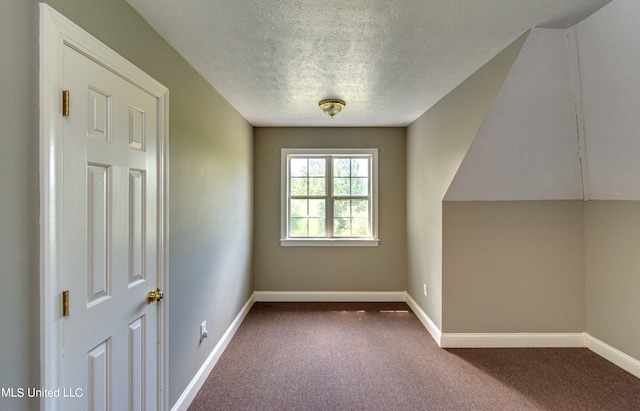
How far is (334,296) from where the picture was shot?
3.87 metres

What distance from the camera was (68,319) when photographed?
41.3 inches

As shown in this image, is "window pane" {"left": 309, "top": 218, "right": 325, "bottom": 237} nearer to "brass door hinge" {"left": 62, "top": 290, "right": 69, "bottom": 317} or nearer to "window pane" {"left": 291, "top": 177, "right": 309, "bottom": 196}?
"window pane" {"left": 291, "top": 177, "right": 309, "bottom": 196}

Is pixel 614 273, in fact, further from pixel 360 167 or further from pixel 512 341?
pixel 360 167

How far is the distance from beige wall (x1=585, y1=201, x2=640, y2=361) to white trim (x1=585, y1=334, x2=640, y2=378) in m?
0.03

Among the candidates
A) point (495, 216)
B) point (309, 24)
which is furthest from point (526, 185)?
point (309, 24)

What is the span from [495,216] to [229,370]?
8.96 ft

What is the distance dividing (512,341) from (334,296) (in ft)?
6.56

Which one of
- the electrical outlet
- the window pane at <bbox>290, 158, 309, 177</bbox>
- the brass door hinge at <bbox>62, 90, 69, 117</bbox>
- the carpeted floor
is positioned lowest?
the carpeted floor

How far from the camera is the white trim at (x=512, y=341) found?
2682 mm

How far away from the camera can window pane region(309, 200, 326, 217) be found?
3973 mm

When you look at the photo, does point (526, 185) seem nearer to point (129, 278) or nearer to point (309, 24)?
point (309, 24)

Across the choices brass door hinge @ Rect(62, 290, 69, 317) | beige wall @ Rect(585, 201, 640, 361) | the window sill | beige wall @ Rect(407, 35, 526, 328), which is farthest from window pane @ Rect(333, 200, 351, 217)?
brass door hinge @ Rect(62, 290, 69, 317)

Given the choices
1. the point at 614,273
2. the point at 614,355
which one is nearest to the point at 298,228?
the point at 614,273

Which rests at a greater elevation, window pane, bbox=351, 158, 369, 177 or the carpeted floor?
window pane, bbox=351, 158, 369, 177
